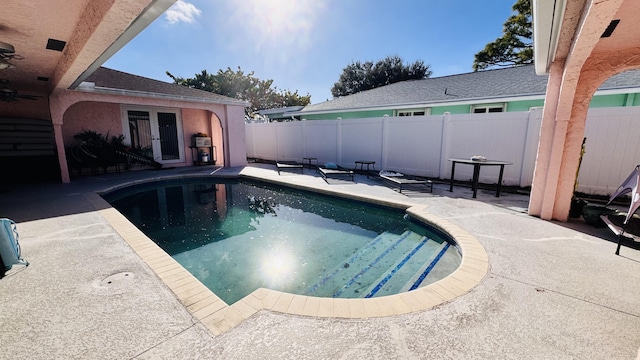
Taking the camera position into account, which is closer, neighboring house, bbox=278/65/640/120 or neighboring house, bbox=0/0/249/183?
neighboring house, bbox=0/0/249/183

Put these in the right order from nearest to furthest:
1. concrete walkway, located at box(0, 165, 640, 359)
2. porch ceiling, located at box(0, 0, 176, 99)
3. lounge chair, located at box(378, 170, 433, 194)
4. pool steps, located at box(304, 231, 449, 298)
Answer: concrete walkway, located at box(0, 165, 640, 359)
porch ceiling, located at box(0, 0, 176, 99)
pool steps, located at box(304, 231, 449, 298)
lounge chair, located at box(378, 170, 433, 194)

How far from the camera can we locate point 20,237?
3498 mm

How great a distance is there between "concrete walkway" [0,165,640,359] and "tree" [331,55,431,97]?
92.6ft

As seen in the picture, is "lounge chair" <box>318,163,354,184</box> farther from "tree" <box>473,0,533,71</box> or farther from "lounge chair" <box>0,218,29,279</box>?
"tree" <box>473,0,533,71</box>

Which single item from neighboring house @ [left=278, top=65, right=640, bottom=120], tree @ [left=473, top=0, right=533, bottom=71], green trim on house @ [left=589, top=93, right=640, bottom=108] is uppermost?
tree @ [left=473, top=0, right=533, bottom=71]

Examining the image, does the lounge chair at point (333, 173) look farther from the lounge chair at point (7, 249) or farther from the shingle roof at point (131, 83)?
the lounge chair at point (7, 249)

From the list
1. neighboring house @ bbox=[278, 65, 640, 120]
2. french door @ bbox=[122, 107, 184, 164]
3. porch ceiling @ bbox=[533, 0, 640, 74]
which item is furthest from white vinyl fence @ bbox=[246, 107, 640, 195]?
french door @ bbox=[122, 107, 184, 164]

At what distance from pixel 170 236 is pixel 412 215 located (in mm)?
4675

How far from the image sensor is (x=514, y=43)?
1898 cm

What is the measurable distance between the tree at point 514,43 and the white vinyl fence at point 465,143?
56.4ft

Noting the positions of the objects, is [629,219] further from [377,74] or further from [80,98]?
[377,74]

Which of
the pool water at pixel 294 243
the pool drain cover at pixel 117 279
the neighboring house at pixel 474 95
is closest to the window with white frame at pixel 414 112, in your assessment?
the neighboring house at pixel 474 95

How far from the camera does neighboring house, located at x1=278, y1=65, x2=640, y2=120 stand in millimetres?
7637

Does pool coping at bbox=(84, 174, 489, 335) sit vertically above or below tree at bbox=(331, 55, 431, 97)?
below
